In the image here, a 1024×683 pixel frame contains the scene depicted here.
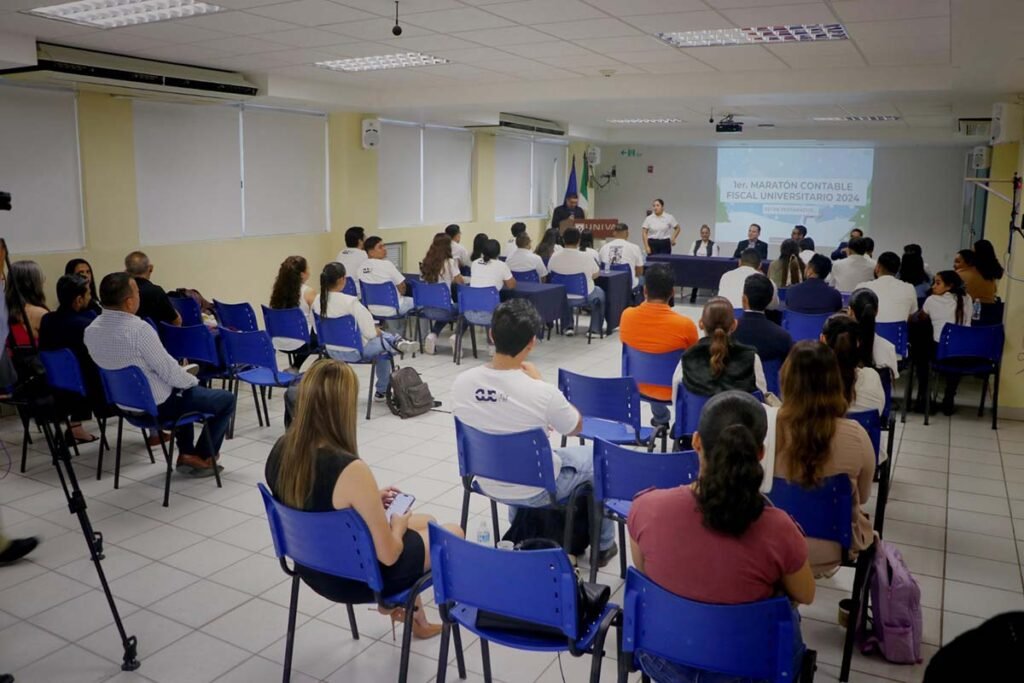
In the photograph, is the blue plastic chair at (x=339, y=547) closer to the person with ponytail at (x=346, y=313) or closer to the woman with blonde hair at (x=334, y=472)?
the woman with blonde hair at (x=334, y=472)

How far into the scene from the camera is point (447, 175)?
12.5 metres

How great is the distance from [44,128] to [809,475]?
6.64 meters

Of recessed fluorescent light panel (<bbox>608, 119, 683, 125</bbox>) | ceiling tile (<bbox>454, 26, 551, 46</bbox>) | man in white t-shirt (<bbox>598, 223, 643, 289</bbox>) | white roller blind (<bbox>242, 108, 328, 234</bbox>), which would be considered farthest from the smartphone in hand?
recessed fluorescent light panel (<bbox>608, 119, 683, 125</bbox>)

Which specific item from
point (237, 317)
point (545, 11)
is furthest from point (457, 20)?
point (237, 317)

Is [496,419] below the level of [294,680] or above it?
above

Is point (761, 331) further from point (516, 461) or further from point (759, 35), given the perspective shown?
point (759, 35)

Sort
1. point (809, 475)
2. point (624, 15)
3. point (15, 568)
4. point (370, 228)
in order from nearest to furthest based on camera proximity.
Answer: point (809, 475), point (15, 568), point (624, 15), point (370, 228)

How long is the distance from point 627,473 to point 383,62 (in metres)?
5.27

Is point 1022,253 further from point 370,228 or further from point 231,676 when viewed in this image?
point 370,228

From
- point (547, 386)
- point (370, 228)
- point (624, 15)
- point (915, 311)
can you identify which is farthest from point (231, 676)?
point (370, 228)

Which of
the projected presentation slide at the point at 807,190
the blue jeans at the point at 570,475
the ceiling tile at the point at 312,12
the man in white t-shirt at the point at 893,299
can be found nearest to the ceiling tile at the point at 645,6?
the ceiling tile at the point at 312,12

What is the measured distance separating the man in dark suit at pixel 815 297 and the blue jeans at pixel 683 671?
495 cm

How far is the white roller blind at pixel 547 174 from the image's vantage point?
15367 mm

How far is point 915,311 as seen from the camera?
22.0 ft
